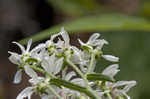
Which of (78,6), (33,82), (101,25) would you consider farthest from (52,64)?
(78,6)

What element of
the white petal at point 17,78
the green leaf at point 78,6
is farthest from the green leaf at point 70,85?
the green leaf at point 78,6

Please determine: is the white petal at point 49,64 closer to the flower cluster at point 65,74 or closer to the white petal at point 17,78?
the flower cluster at point 65,74

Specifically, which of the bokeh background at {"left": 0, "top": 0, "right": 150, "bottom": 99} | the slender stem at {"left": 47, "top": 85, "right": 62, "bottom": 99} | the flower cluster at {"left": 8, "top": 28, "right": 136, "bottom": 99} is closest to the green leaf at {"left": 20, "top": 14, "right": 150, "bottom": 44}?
the bokeh background at {"left": 0, "top": 0, "right": 150, "bottom": 99}

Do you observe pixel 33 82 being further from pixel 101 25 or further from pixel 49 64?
pixel 101 25

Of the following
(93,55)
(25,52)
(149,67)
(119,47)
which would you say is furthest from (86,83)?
(119,47)

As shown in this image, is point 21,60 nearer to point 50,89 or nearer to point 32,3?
point 50,89

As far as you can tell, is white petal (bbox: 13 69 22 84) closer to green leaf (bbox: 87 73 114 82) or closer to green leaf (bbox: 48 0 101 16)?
green leaf (bbox: 87 73 114 82)

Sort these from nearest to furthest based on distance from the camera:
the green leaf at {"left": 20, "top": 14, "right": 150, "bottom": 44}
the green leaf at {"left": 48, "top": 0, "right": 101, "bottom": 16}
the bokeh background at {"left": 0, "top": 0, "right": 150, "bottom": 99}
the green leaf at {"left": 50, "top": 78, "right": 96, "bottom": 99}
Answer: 1. the green leaf at {"left": 50, "top": 78, "right": 96, "bottom": 99}
2. the green leaf at {"left": 20, "top": 14, "right": 150, "bottom": 44}
3. the bokeh background at {"left": 0, "top": 0, "right": 150, "bottom": 99}
4. the green leaf at {"left": 48, "top": 0, "right": 101, "bottom": 16}
